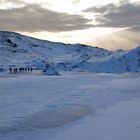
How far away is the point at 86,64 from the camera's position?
13650 cm

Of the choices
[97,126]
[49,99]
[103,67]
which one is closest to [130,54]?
[103,67]

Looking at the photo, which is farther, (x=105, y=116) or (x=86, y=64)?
(x=86, y=64)

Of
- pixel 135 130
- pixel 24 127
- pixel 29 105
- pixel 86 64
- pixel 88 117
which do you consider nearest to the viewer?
pixel 135 130

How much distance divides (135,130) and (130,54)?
366 feet

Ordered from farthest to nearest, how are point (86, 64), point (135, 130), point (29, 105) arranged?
point (86, 64) < point (29, 105) < point (135, 130)

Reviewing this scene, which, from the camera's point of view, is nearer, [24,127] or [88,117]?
[24,127]

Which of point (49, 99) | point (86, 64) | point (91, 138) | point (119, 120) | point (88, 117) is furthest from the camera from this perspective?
point (86, 64)

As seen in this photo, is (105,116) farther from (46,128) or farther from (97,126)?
(46,128)

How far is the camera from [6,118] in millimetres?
15977

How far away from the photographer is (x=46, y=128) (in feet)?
46.4

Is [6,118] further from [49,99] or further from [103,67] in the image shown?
[103,67]

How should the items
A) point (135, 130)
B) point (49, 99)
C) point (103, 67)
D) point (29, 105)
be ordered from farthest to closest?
point (103, 67) → point (49, 99) → point (29, 105) → point (135, 130)

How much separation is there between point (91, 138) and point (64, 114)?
209 inches

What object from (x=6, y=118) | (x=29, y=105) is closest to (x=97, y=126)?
(x=6, y=118)
